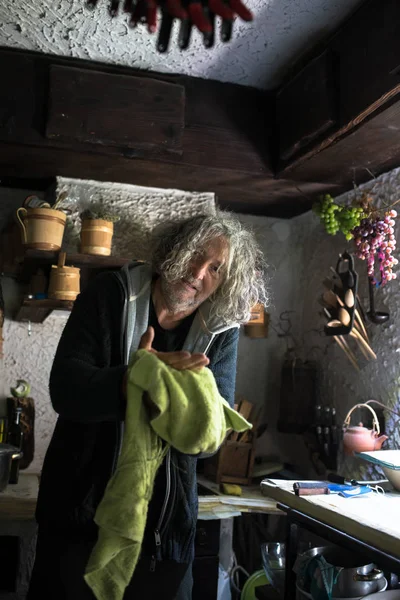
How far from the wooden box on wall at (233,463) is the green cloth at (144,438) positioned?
1.53 m

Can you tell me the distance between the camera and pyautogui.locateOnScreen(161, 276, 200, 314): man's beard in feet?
5.14

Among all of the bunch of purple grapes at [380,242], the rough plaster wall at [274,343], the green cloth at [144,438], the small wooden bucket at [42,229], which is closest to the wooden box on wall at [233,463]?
the rough plaster wall at [274,343]

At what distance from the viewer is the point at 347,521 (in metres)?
1.58

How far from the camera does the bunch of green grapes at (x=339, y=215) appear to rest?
2354 mm

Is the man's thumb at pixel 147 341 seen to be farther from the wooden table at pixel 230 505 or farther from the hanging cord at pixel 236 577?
the hanging cord at pixel 236 577

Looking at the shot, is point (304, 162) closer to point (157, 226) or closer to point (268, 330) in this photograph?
point (157, 226)

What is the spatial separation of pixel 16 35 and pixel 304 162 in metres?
1.15

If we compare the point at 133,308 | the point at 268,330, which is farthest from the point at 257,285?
the point at 268,330

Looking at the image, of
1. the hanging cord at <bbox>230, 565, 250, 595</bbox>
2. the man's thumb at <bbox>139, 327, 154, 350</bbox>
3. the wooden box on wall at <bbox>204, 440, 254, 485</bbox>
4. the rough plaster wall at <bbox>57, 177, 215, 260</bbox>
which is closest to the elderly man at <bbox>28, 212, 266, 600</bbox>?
the man's thumb at <bbox>139, 327, 154, 350</bbox>

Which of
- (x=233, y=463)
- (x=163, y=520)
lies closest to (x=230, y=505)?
(x=233, y=463)

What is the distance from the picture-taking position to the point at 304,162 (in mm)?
2418

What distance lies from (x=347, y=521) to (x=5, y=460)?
50.6 inches

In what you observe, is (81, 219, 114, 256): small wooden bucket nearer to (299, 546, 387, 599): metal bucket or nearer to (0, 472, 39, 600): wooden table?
(0, 472, 39, 600): wooden table

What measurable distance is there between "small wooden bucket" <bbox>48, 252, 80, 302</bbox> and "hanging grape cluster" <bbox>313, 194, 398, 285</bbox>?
1.04m
